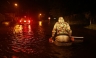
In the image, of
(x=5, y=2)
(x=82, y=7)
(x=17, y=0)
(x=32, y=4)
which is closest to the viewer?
(x=82, y=7)

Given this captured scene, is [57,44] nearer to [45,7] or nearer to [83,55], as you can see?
[83,55]

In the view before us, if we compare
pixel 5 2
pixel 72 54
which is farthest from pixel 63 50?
pixel 5 2

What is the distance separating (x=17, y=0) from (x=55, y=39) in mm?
75148

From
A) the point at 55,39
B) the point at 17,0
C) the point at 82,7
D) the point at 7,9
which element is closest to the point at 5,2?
the point at 7,9

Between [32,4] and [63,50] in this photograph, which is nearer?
[63,50]

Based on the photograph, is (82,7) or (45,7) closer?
(82,7)

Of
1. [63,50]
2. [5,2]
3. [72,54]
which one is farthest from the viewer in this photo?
[5,2]

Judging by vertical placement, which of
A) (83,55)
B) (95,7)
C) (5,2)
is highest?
(5,2)

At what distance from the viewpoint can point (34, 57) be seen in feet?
36.0

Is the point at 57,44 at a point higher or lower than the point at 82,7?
lower

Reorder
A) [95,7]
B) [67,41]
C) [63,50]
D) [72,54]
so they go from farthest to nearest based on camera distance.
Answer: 1. [95,7]
2. [67,41]
3. [63,50]
4. [72,54]

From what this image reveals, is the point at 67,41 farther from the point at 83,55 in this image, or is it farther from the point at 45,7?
the point at 45,7

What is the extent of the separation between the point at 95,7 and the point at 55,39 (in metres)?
18.1

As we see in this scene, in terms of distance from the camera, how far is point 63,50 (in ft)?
41.8
